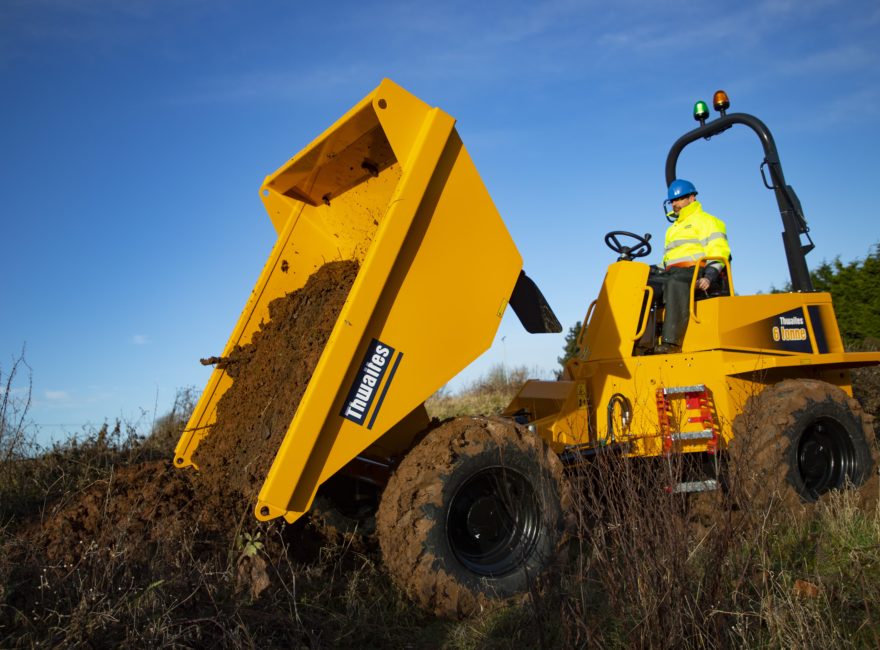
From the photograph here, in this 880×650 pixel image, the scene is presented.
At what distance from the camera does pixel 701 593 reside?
3.01 meters

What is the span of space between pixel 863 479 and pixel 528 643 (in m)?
3.89

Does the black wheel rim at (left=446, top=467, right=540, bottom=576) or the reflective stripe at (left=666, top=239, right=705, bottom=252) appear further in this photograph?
the reflective stripe at (left=666, top=239, right=705, bottom=252)

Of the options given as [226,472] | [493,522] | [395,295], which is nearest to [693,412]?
[493,522]

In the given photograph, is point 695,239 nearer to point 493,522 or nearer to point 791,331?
point 791,331

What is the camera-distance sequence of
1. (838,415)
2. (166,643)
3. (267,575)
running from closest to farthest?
1. (166,643)
2. (267,575)
3. (838,415)

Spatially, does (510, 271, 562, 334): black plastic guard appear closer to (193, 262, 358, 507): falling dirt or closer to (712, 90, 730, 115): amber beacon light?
(193, 262, 358, 507): falling dirt

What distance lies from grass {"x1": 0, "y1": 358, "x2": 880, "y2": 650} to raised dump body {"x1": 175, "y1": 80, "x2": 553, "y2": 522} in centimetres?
52

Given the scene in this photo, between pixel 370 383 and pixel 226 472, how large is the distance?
4.14 feet

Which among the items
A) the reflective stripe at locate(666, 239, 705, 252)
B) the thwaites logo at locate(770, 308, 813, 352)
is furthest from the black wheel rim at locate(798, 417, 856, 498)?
the reflective stripe at locate(666, 239, 705, 252)

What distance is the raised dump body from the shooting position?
3.76 metres

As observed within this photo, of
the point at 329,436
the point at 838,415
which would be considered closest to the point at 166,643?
the point at 329,436

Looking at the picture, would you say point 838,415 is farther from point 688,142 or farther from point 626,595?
point 626,595

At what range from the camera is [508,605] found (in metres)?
3.93

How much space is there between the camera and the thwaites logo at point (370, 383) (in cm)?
389
